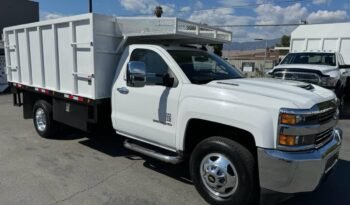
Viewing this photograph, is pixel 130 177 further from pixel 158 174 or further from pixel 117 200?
pixel 117 200

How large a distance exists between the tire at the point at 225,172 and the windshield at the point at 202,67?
0.95 metres

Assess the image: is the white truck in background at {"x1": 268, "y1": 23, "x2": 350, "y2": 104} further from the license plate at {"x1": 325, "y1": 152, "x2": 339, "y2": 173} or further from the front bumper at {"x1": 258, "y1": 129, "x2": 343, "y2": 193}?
the front bumper at {"x1": 258, "y1": 129, "x2": 343, "y2": 193}

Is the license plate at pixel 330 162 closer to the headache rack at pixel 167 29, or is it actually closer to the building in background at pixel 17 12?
the headache rack at pixel 167 29

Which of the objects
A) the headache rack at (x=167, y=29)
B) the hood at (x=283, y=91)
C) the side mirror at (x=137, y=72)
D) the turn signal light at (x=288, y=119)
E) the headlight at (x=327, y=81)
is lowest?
the headlight at (x=327, y=81)

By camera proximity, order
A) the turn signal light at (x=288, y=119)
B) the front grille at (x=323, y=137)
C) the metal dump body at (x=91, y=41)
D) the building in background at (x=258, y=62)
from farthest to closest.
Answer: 1. the building in background at (x=258, y=62)
2. the metal dump body at (x=91, y=41)
3. the front grille at (x=323, y=137)
4. the turn signal light at (x=288, y=119)

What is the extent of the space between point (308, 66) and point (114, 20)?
22.4 ft

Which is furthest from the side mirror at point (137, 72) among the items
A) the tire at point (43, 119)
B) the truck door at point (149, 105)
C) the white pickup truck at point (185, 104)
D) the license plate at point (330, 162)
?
the tire at point (43, 119)

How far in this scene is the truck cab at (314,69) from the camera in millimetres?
8984

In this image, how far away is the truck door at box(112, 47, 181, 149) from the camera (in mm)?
4094

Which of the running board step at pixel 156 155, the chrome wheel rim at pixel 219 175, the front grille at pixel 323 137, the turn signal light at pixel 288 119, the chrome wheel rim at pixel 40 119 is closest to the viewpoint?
the turn signal light at pixel 288 119

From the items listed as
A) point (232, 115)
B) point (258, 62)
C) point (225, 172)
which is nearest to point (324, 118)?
point (232, 115)

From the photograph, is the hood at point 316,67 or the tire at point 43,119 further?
the hood at point 316,67

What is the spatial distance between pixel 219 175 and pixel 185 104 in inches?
38.2

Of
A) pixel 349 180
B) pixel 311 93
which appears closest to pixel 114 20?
pixel 311 93
